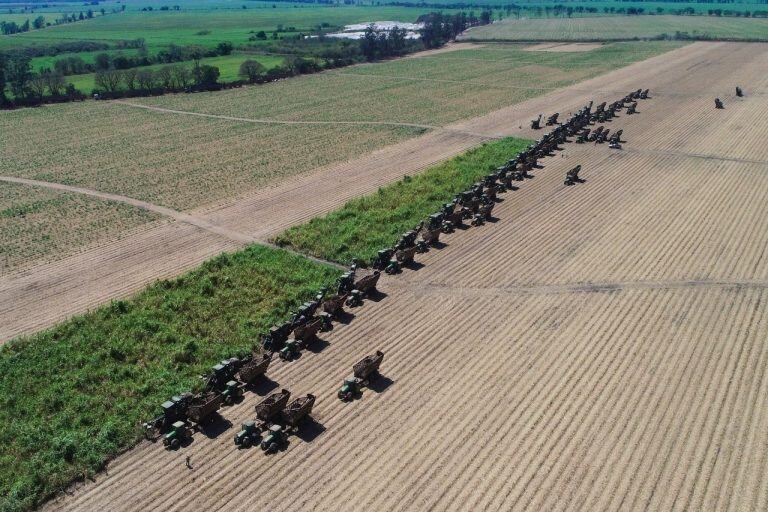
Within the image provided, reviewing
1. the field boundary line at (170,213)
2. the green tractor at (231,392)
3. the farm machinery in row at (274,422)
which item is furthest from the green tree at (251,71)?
the farm machinery in row at (274,422)

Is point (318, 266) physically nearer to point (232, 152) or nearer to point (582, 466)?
point (582, 466)

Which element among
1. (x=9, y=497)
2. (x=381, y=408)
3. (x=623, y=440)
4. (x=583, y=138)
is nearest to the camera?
(x=9, y=497)

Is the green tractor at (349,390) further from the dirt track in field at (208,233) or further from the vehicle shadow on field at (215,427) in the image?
the dirt track in field at (208,233)

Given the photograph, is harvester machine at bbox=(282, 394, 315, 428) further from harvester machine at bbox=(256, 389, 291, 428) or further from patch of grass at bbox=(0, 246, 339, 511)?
patch of grass at bbox=(0, 246, 339, 511)

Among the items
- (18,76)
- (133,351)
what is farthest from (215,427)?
(18,76)

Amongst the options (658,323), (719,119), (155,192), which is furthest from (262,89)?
(658,323)

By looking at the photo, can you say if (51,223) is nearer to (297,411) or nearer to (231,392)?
(231,392)
